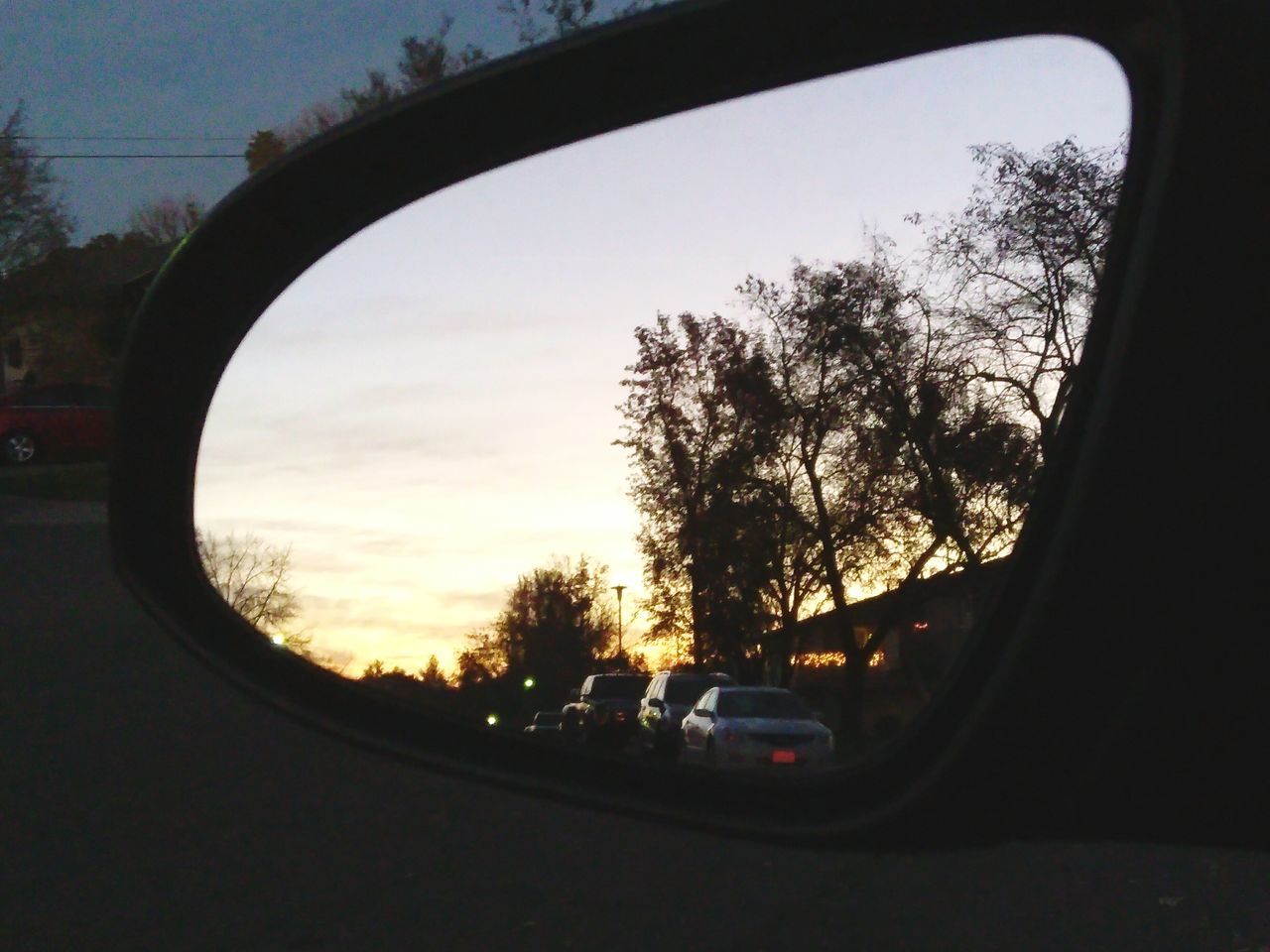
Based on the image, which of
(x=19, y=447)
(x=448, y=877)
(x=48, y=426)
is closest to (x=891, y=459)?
(x=448, y=877)

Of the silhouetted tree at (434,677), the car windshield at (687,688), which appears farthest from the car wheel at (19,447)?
the car windshield at (687,688)

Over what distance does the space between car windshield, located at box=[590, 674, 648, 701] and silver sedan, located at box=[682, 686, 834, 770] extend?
0.30ft

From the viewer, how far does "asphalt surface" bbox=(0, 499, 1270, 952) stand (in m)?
5.39

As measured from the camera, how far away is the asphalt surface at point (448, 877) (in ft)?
17.7

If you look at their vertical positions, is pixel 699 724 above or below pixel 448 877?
above

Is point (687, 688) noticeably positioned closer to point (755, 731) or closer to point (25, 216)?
point (755, 731)

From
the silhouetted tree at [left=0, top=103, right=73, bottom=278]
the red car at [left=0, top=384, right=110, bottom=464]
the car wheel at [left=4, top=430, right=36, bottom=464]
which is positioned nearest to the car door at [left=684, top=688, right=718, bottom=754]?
the red car at [left=0, top=384, right=110, bottom=464]

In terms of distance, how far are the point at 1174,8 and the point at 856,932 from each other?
4.28 meters

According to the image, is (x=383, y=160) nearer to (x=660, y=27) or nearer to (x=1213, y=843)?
(x=660, y=27)

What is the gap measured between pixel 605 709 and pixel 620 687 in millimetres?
109

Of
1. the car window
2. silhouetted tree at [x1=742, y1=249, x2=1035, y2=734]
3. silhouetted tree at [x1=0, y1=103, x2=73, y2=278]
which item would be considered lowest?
the car window

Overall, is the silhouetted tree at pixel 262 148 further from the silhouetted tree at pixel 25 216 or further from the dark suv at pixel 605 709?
the dark suv at pixel 605 709

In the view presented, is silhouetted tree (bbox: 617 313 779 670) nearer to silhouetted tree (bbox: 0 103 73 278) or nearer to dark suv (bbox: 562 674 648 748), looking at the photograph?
dark suv (bbox: 562 674 648 748)

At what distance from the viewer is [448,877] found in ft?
21.2
